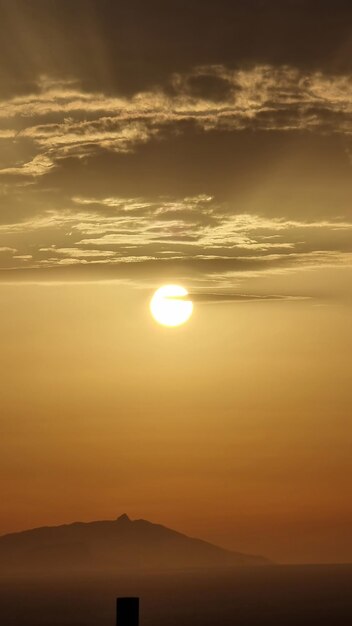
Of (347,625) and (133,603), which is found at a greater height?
(347,625)

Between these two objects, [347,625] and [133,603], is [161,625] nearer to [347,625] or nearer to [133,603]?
[347,625]

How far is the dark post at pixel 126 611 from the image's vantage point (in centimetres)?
2131

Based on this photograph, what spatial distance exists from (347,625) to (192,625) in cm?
2562

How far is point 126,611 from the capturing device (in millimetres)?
21406

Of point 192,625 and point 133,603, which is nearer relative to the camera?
point 133,603

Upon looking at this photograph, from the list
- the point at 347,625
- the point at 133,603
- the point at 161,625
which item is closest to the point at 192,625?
the point at 161,625

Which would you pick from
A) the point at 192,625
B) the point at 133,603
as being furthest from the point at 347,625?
the point at 133,603

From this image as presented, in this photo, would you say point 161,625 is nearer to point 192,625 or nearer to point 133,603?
point 192,625

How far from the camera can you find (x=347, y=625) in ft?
649

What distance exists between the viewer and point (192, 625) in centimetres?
19900

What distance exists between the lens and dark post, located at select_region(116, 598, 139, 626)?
69.9ft

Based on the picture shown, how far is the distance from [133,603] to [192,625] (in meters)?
184

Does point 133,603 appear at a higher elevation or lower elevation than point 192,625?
lower

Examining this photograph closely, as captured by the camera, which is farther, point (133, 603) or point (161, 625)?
point (161, 625)
